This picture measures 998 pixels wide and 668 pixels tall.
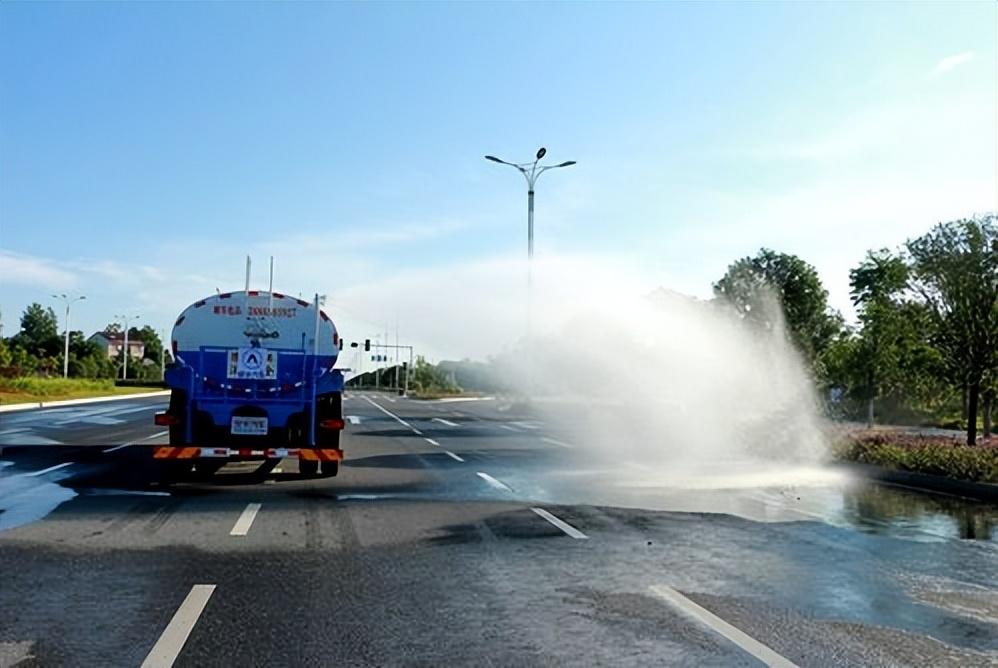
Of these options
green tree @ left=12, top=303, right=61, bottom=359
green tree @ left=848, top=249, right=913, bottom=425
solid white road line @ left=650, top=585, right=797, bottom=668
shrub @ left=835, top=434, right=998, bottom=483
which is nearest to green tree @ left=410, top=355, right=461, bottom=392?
green tree @ left=12, top=303, right=61, bottom=359

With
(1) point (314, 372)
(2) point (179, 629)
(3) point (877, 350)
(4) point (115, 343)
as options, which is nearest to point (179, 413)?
(1) point (314, 372)

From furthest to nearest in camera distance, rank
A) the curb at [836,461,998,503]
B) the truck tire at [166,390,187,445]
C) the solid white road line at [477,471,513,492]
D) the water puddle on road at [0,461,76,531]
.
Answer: the solid white road line at [477,471,513,492]
the curb at [836,461,998,503]
the truck tire at [166,390,187,445]
the water puddle on road at [0,461,76,531]

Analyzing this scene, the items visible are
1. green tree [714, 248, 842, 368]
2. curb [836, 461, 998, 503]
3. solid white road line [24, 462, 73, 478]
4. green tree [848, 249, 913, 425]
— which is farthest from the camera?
green tree [714, 248, 842, 368]

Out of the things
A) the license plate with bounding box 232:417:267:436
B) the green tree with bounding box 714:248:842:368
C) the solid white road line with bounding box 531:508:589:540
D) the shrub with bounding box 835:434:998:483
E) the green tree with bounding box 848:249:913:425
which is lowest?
the solid white road line with bounding box 531:508:589:540

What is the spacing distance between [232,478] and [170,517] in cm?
454

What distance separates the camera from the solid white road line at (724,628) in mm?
5803

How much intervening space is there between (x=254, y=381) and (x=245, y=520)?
12.6 feet

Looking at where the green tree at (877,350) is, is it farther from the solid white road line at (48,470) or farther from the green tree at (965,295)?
the solid white road line at (48,470)

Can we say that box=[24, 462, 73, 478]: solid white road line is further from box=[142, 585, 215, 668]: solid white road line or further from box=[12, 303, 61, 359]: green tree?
box=[12, 303, 61, 359]: green tree

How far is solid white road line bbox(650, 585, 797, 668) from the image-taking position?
5803 mm

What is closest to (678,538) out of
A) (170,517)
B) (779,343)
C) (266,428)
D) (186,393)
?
(170,517)

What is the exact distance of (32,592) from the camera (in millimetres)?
7188

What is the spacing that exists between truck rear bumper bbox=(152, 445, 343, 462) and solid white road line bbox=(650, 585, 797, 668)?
7.53 metres

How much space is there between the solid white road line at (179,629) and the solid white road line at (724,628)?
3.36 m
